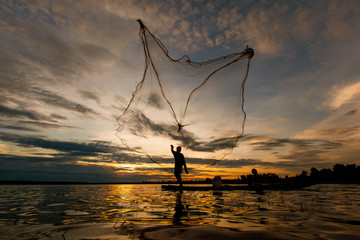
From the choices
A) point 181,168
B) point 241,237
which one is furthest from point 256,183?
point 241,237

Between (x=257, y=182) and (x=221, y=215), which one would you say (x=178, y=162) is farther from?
(x=221, y=215)

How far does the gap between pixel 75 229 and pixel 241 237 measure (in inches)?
148

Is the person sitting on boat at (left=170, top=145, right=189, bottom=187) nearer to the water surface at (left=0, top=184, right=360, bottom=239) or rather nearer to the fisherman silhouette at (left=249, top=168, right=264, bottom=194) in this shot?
the fisherman silhouette at (left=249, top=168, right=264, bottom=194)

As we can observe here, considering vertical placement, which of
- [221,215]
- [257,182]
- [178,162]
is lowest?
[221,215]

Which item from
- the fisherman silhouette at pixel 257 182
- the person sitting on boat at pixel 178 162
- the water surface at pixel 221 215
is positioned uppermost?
the person sitting on boat at pixel 178 162

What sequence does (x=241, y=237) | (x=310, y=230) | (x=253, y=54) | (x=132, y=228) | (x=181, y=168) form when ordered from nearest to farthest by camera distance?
(x=241, y=237), (x=310, y=230), (x=132, y=228), (x=253, y=54), (x=181, y=168)

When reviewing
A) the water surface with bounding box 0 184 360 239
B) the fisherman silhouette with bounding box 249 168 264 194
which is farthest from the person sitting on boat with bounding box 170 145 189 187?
the water surface with bounding box 0 184 360 239

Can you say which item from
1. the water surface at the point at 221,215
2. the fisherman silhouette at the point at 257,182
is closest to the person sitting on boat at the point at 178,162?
the fisherman silhouette at the point at 257,182

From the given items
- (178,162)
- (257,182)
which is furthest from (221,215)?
(257,182)

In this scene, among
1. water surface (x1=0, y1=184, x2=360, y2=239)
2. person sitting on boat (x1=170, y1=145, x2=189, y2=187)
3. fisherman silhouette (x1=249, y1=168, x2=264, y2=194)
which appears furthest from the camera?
fisherman silhouette (x1=249, y1=168, x2=264, y2=194)

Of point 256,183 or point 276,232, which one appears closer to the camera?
point 276,232

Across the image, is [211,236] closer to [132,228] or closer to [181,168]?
[132,228]

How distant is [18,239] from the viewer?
3834 millimetres

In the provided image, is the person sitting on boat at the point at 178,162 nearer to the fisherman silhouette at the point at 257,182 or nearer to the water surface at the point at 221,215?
the fisherman silhouette at the point at 257,182
